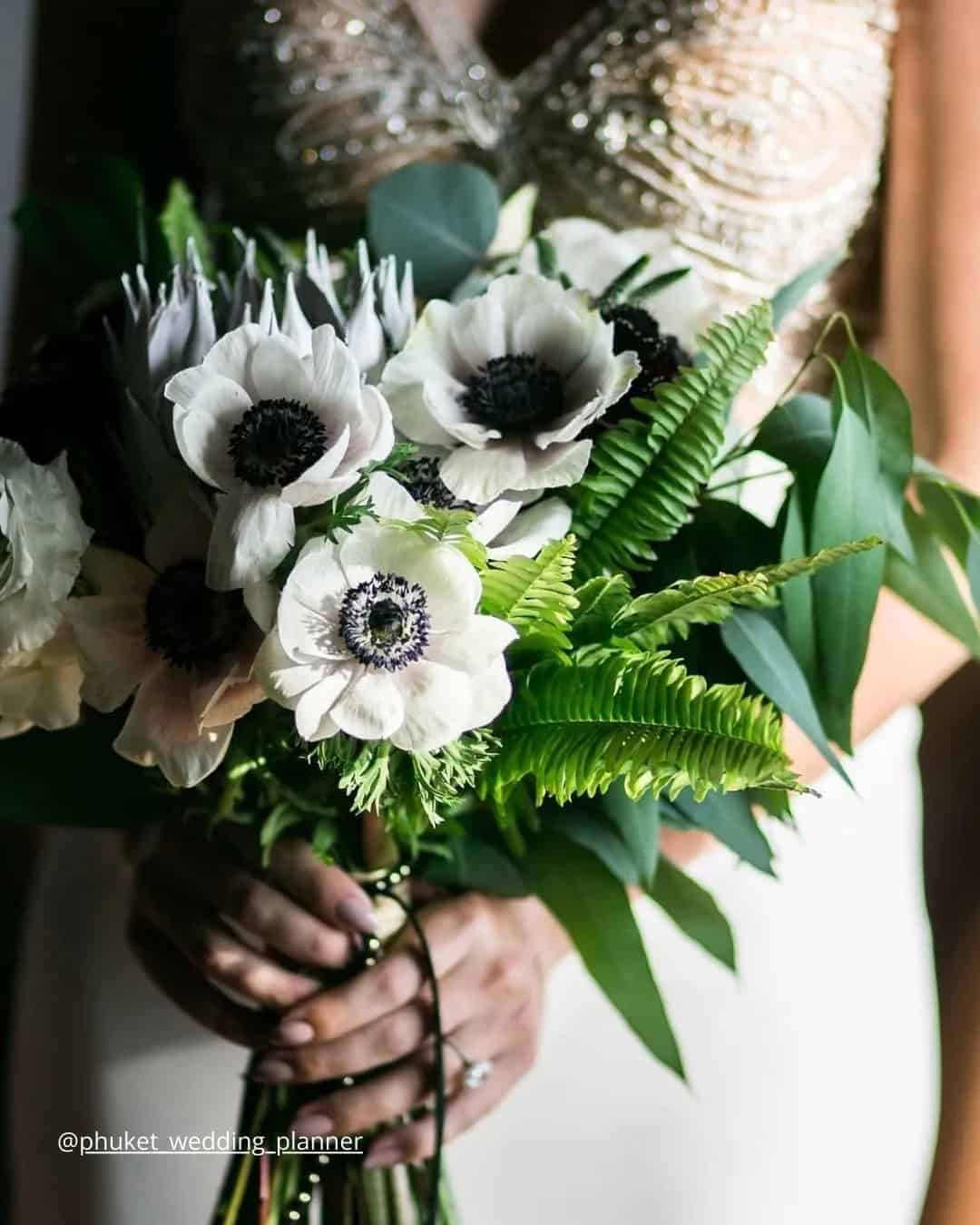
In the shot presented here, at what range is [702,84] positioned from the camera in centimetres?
72

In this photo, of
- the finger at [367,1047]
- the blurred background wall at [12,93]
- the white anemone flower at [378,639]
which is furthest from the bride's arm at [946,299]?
the blurred background wall at [12,93]

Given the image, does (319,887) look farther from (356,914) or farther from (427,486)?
(427,486)

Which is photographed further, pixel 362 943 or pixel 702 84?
pixel 702 84

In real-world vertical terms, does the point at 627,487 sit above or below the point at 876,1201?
above

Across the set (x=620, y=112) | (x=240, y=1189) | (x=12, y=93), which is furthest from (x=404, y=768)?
(x=12, y=93)

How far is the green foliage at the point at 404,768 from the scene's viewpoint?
0.33m

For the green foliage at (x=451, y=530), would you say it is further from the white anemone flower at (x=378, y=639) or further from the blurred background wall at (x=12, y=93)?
the blurred background wall at (x=12, y=93)

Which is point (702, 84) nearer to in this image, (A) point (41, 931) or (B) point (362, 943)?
(B) point (362, 943)

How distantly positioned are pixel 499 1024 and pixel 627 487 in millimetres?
294

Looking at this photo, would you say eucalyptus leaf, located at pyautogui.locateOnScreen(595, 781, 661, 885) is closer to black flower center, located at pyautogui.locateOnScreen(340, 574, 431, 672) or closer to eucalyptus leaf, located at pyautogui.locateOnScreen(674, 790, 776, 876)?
eucalyptus leaf, located at pyautogui.locateOnScreen(674, 790, 776, 876)

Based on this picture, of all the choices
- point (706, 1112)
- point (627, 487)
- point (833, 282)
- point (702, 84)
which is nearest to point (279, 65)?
point (702, 84)

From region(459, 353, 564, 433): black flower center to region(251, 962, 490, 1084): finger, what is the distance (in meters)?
0.28

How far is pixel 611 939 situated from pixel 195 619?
22cm

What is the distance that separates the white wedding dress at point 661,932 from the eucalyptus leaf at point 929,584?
202 mm
